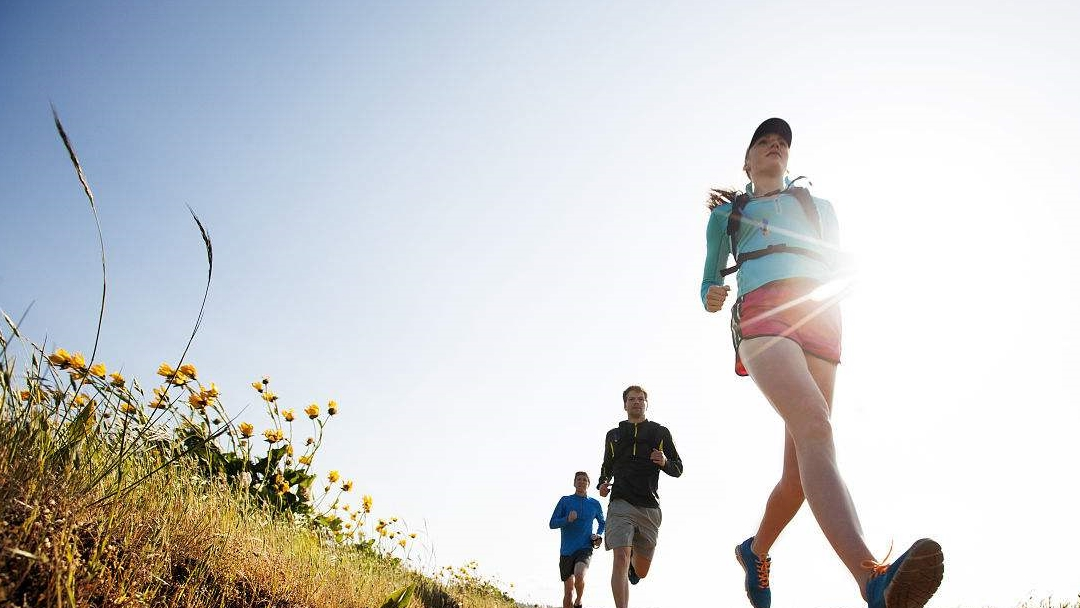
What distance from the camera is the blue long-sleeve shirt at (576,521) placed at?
8461mm

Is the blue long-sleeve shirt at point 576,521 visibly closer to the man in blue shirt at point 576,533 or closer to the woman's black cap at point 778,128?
the man in blue shirt at point 576,533

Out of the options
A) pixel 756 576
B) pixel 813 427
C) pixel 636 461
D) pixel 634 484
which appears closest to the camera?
pixel 813 427

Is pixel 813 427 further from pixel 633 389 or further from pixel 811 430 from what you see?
pixel 633 389

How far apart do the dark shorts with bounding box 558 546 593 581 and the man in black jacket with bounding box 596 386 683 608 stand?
232cm

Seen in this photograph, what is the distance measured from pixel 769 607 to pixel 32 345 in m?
3.20

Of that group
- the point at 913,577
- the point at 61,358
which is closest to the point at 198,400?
the point at 61,358

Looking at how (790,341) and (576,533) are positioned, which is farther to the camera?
(576,533)

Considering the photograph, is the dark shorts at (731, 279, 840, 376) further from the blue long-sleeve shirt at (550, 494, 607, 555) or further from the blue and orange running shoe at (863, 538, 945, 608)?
the blue long-sleeve shirt at (550, 494, 607, 555)

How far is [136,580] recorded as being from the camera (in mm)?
1597

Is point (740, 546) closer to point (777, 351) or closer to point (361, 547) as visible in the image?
point (777, 351)

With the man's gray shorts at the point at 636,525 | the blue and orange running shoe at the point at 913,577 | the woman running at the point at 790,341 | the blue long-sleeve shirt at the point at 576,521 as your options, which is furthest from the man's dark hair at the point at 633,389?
the blue and orange running shoe at the point at 913,577

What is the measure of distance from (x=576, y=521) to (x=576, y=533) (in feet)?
0.57

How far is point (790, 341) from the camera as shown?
2355 millimetres

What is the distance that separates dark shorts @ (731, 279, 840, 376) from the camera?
2.42 m
